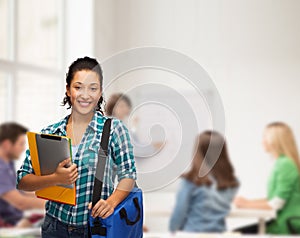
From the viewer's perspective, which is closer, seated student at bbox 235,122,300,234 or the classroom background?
seated student at bbox 235,122,300,234

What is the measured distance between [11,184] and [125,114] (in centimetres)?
157

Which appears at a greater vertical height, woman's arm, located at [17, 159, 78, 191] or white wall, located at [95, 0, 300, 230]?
white wall, located at [95, 0, 300, 230]

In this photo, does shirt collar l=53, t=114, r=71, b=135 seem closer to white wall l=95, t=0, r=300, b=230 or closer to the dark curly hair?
the dark curly hair

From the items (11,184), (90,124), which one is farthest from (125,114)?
(11,184)

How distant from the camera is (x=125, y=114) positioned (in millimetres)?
484

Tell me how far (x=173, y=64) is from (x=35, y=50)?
2.42 meters

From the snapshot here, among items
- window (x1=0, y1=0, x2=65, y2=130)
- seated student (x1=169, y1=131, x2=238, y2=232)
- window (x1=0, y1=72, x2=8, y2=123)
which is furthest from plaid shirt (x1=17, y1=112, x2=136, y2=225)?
window (x1=0, y1=72, x2=8, y2=123)

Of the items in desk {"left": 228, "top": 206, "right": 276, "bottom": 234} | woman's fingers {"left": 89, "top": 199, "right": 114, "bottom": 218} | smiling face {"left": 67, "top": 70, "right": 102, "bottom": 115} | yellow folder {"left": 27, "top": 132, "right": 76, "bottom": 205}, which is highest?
smiling face {"left": 67, "top": 70, "right": 102, "bottom": 115}

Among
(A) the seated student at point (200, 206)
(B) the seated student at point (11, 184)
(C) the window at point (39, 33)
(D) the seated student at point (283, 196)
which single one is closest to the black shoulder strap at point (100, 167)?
(B) the seated student at point (11, 184)

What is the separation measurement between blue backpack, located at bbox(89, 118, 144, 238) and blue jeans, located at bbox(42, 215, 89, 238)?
0.04 feet

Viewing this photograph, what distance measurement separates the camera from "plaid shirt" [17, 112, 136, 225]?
46 centimetres

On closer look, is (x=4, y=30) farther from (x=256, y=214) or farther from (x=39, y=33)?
(x=256, y=214)

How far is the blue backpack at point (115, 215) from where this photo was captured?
459 mm

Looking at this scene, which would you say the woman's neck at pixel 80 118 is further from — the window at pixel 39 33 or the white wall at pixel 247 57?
the white wall at pixel 247 57
